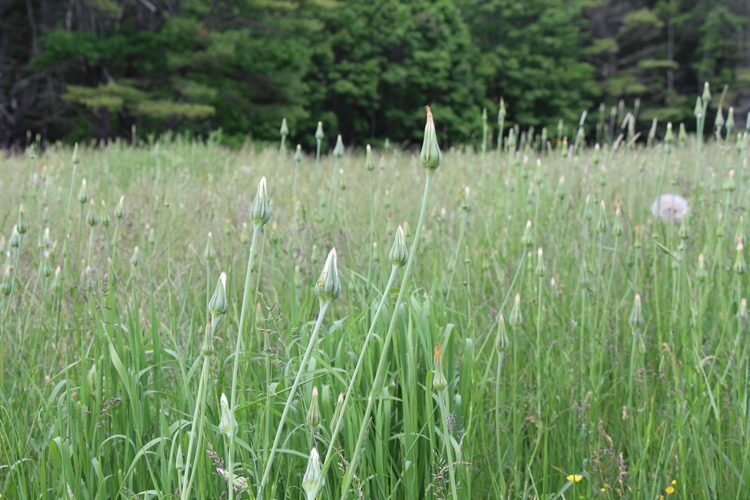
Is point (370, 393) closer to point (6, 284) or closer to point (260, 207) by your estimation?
point (260, 207)

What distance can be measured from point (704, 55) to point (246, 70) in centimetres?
1931

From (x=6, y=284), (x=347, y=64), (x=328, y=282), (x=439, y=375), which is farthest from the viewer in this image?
(x=347, y=64)

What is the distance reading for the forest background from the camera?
14.3 m

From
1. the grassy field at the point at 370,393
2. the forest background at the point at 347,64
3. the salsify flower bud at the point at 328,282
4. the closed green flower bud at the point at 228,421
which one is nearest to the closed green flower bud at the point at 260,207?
the grassy field at the point at 370,393

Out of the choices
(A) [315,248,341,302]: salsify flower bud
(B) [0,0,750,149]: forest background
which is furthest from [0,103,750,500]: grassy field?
(B) [0,0,750,149]: forest background

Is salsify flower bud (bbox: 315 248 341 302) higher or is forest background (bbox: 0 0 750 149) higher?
forest background (bbox: 0 0 750 149)

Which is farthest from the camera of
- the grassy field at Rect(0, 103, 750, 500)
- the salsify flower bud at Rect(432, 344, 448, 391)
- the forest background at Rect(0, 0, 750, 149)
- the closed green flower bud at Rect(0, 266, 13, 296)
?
the forest background at Rect(0, 0, 750, 149)

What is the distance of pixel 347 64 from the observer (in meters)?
19.8

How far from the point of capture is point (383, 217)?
339cm

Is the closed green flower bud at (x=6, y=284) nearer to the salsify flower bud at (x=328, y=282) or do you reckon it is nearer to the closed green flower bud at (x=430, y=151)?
the salsify flower bud at (x=328, y=282)

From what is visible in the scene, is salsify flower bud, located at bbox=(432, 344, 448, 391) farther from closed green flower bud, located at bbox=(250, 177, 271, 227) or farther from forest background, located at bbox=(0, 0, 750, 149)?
forest background, located at bbox=(0, 0, 750, 149)

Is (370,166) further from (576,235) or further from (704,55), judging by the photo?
(704,55)

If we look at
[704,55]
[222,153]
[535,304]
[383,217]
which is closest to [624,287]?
[535,304]

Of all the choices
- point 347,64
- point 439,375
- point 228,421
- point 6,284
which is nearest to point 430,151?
point 439,375
